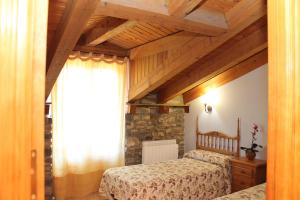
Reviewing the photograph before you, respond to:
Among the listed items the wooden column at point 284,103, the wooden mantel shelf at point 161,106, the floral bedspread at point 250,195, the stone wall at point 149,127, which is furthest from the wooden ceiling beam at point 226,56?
the wooden column at point 284,103

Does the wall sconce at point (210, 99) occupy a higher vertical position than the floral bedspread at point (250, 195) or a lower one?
higher

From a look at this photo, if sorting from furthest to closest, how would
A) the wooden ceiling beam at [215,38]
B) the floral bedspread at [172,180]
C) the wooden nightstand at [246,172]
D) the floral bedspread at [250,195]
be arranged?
the wooden nightstand at [246,172], the floral bedspread at [172,180], the floral bedspread at [250,195], the wooden ceiling beam at [215,38]

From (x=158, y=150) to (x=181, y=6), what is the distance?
3.30 metres

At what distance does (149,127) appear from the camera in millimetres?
5355

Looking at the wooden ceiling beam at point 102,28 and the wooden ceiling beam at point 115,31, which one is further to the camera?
the wooden ceiling beam at point 102,28

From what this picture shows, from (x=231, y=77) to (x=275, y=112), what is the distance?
4.07m

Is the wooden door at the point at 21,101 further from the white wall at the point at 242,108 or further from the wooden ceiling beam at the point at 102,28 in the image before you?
the white wall at the point at 242,108

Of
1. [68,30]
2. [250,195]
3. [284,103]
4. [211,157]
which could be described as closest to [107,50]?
[68,30]

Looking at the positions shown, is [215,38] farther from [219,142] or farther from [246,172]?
[219,142]

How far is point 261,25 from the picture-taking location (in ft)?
10.3

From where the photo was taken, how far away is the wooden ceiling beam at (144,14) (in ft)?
7.62

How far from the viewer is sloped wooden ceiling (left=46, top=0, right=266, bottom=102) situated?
231cm

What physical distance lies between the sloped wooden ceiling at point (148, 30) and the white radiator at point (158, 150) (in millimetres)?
→ 1065

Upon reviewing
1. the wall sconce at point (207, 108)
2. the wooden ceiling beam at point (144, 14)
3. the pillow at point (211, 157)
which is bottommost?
the pillow at point (211, 157)
